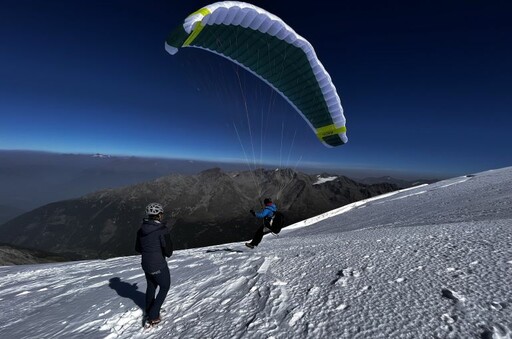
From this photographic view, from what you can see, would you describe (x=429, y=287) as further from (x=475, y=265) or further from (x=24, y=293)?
(x=24, y=293)

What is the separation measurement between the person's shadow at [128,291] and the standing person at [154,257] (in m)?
0.75

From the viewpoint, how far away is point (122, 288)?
609cm

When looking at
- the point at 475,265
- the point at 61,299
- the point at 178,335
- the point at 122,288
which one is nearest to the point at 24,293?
the point at 61,299

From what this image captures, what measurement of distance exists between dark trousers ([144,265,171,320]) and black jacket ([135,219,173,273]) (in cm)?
11

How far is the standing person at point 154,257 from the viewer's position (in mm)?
4309

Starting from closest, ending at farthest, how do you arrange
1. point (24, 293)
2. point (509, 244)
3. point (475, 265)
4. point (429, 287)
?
1. point (429, 287)
2. point (475, 265)
3. point (509, 244)
4. point (24, 293)

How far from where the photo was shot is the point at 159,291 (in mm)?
4355

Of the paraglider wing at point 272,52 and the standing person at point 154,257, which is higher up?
the paraglider wing at point 272,52

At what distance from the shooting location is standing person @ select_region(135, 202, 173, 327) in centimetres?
431

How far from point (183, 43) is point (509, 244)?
10.8m

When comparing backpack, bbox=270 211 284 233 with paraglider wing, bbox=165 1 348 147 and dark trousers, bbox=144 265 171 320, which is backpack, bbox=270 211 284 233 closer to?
dark trousers, bbox=144 265 171 320

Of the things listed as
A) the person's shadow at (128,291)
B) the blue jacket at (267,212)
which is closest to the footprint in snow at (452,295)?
the person's shadow at (128,291)

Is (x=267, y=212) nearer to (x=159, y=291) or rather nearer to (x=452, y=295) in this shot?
(x=159, y=291)

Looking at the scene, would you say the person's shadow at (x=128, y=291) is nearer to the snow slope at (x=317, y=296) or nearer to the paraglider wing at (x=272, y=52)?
the snow slope at (x=317, y=296)
